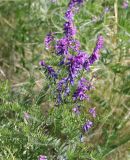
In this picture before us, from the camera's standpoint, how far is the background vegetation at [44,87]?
2.13 m

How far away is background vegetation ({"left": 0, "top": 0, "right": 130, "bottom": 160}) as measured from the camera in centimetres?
213

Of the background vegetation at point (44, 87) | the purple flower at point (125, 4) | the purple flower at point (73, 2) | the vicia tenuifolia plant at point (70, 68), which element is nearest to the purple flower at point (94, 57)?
the vicia tenuifolia plant at point (70, 68)

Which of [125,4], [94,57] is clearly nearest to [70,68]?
[94,57]

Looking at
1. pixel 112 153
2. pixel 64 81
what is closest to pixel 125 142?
pixel 112 153

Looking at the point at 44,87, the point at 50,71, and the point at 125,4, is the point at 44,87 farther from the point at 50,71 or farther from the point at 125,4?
the point at 125,4

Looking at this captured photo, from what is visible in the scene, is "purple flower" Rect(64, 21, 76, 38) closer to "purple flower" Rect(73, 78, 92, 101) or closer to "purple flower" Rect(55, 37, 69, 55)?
"purple flower" Rect(55, 37, 69, 55)

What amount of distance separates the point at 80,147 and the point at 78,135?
2.0 inches

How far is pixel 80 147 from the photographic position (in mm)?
2117

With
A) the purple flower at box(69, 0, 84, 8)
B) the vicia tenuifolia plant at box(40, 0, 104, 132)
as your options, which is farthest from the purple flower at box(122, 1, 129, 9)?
the vicia tenuifolia plant at box(40, 0, 104, 132)

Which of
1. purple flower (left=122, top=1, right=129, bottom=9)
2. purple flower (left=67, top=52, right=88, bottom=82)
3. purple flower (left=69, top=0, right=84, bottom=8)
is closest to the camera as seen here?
purple flower (left=67, top=52, right=88, bottom=82)

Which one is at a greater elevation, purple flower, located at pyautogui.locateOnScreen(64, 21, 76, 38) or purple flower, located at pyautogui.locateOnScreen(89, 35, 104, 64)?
purple flower, located at pyautogui.locateOnScreen(64, 21, 76, 38)

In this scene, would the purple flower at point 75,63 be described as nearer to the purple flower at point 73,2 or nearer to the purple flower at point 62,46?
the purple flower at point 62,46

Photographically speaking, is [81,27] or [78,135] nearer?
[78,135]

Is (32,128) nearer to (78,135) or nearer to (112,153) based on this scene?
(78,135)
